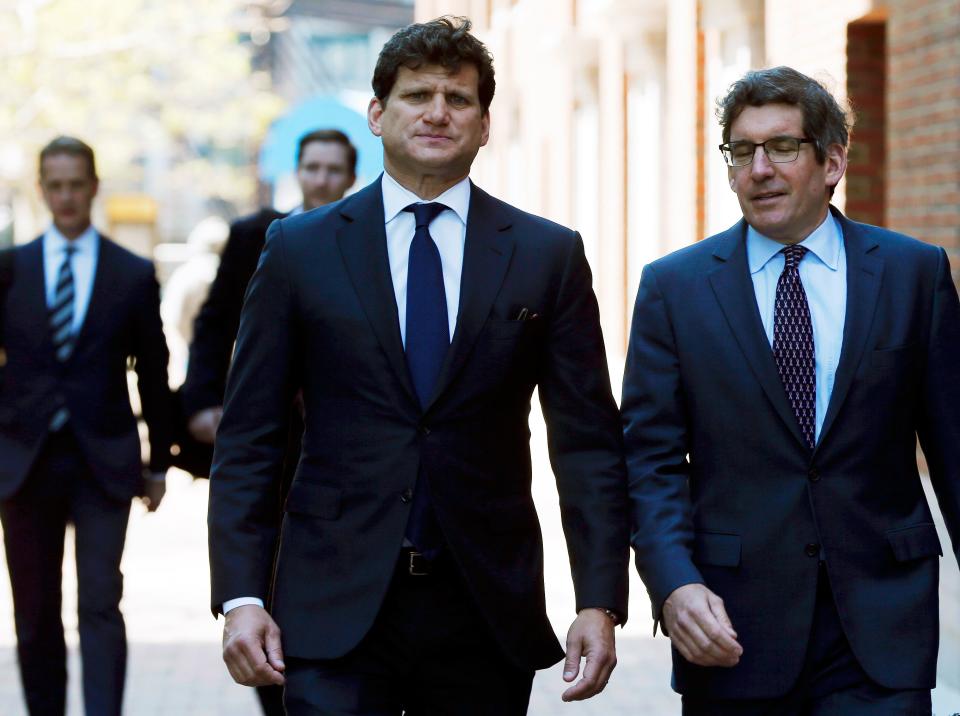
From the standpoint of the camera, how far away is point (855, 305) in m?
3.90

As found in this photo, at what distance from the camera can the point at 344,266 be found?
12.9 ft

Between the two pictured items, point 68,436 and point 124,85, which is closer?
point 68,436

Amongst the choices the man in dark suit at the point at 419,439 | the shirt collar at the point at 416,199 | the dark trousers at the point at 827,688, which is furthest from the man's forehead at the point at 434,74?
the dark trousers at the point at 827,688

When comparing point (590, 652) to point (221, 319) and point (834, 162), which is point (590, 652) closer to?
point (834, 162)

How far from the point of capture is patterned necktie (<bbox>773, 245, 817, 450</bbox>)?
388 centimetres

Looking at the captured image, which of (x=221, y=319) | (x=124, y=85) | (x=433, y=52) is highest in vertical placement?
(x=433, y=52)

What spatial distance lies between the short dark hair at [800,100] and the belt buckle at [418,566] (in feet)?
3.68

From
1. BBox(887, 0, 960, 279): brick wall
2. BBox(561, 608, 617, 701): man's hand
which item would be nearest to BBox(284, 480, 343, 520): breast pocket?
BBox(561, 608, 617, 701): man's hand

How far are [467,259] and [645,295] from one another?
1.38 feet

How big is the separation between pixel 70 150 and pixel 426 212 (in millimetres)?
2914

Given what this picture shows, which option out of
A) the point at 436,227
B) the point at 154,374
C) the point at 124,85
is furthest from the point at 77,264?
the point at 124,85

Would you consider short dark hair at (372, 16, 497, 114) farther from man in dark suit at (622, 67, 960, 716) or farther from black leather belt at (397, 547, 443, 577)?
black leather belt at (397, 547, 443, 577)

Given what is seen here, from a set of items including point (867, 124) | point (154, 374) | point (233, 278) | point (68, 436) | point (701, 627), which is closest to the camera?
point (701, 627)

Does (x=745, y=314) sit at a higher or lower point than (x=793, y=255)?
lower
